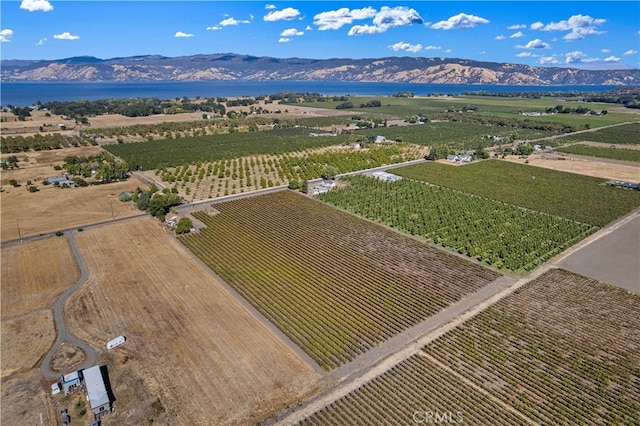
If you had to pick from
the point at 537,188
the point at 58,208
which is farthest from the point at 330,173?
the point at 58,208

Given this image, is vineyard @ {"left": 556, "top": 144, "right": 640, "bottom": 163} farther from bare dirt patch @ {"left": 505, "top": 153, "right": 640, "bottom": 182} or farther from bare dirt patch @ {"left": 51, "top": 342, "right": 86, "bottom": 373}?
bare dirt patch @ {"left": 51, "top": 342, "right": 86, "bottom": 373}

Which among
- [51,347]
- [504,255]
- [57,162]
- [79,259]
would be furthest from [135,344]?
[57,162]

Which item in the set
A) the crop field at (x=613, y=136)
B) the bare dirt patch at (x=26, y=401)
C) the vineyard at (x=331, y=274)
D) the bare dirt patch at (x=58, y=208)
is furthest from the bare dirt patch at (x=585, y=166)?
the bare dirt patch at (x=26, y=401)

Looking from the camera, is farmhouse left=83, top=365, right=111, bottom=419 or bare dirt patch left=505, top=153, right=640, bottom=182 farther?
bare dirt patch left=505, top=153, right=640, bottom=182

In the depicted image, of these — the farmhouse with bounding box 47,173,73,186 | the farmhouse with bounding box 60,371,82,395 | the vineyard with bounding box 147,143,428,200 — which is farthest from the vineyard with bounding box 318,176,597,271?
the farmhouse with bounding box 47,173,73,186

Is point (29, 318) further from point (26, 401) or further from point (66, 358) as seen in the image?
point (26, 401)

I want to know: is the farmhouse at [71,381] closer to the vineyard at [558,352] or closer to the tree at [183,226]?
the vineyard at [558,352]
